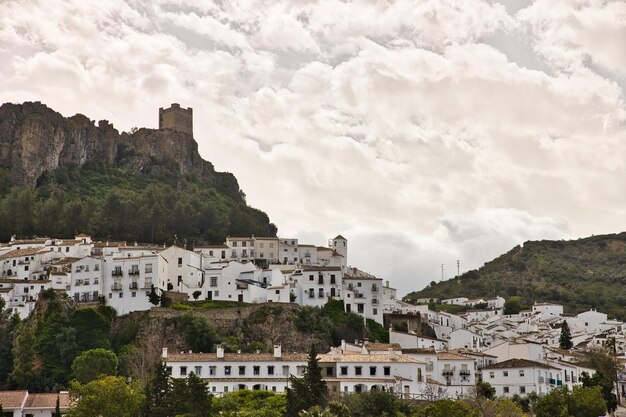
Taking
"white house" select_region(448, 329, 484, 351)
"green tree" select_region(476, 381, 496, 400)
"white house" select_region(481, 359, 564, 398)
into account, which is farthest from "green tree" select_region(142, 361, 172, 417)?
"white house" select_region(448, 329, 484, 351)

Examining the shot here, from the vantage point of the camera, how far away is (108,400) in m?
61.9

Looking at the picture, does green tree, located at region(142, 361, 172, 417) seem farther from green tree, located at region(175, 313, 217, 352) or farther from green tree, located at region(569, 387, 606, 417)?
green tree, located at region(569, 387, 606, 417)

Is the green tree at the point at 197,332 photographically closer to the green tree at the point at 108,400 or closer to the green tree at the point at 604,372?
the green tree at the point at 108,400

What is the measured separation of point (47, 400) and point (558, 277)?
110666 millimetres

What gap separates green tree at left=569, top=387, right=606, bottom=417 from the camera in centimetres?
6912

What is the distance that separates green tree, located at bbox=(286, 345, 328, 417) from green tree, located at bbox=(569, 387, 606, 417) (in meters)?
19.4

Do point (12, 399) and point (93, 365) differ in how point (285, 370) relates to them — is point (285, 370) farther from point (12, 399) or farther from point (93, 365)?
point (12, 399)

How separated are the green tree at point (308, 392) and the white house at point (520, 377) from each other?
23.0 m

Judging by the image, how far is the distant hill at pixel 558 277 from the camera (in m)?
150

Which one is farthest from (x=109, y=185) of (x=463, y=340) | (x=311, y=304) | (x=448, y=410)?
(x=448, y=410)

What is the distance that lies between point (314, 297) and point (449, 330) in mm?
19804

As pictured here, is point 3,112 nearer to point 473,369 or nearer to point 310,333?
point 310,333

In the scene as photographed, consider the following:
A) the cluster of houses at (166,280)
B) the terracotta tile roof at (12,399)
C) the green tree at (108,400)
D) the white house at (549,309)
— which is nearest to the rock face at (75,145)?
the cluster of houses at (166,280)

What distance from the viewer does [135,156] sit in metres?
162
